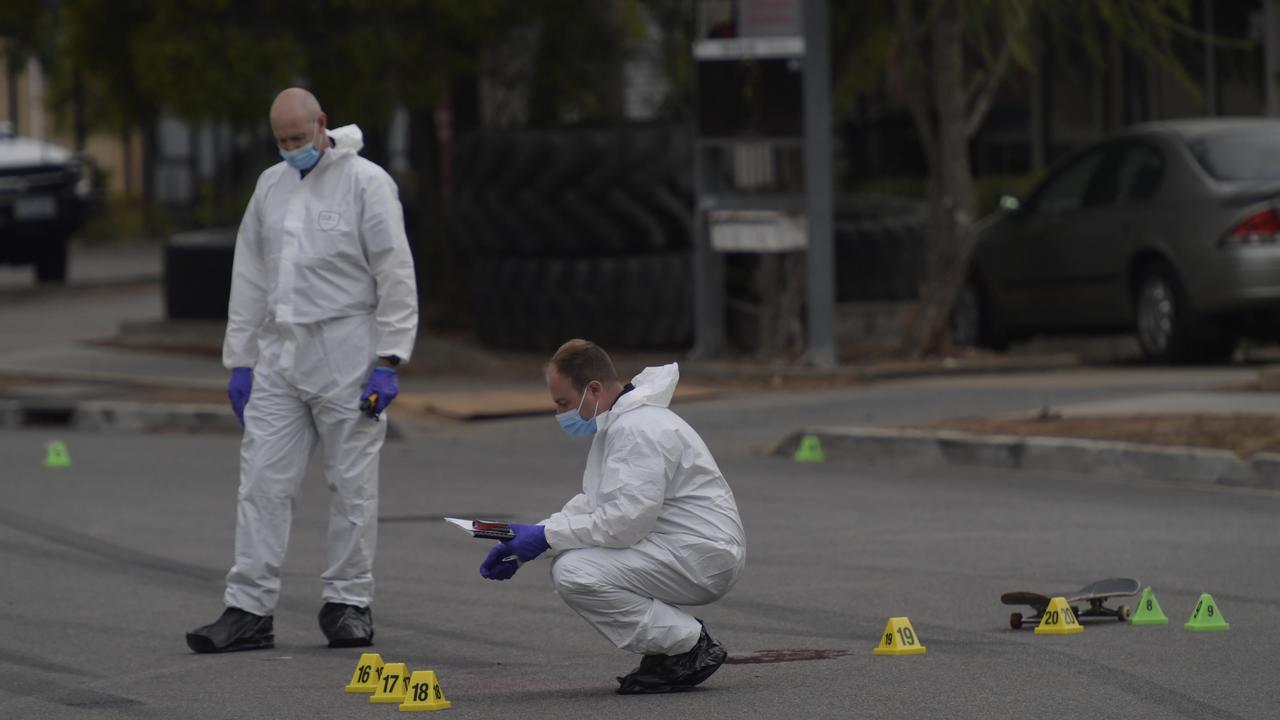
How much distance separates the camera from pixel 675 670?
6484 millimetres

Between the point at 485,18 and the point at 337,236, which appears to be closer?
Result: the point at 337,236

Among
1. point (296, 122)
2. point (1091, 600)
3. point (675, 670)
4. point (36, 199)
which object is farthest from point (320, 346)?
point (36, 199)

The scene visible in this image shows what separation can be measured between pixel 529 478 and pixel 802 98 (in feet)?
18.1

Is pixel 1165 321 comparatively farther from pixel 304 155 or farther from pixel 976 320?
pixel 304 155

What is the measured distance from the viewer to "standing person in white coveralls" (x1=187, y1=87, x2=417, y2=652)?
7.51 metres

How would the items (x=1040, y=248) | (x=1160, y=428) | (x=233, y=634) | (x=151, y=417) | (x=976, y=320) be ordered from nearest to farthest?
(x=233, y=634)
(x=1160, y=428)
(x=151, y=417)
(x=1040, y=248)
(x=976, y=320)

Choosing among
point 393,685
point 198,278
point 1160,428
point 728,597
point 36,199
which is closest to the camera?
point 393,685

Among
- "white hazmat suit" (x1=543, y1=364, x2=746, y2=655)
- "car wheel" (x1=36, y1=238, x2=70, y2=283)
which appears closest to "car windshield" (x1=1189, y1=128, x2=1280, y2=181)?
"white hazmat suit" (x1=543, y1=364, x2=746, y2=655)

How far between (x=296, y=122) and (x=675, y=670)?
2.36m

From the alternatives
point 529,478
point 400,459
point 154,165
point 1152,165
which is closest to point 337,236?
point 529,478

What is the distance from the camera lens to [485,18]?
18.1 meters

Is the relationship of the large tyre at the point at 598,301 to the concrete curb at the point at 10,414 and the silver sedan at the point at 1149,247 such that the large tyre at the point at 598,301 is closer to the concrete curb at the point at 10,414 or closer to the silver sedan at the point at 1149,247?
the silver sedan at the point at 1149,247

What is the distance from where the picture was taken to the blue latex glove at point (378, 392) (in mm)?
7492

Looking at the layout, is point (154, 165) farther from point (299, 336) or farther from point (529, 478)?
point (299, 336)
